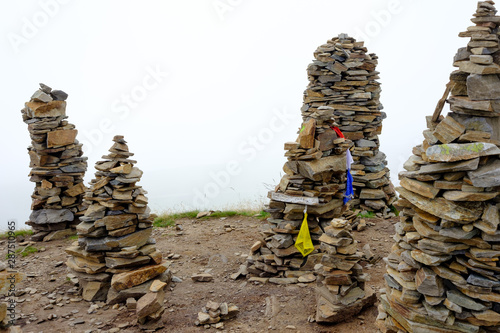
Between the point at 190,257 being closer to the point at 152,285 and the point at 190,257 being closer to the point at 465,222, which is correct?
the point at 152,285

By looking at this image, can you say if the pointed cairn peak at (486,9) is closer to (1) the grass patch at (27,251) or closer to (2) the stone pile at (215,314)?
(2) the stone pile at (215,314)

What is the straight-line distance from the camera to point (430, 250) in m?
5.19

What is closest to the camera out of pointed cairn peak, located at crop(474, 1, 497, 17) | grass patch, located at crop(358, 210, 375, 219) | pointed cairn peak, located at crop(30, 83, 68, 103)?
pointed cairn peak, located at crop(474, 1, 497, 17)

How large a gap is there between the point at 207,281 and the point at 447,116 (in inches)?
248

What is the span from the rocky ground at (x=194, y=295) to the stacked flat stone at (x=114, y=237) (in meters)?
0.50

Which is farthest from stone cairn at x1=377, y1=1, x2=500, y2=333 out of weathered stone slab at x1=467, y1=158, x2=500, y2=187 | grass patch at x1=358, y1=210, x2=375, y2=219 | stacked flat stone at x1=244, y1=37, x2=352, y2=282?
grass patch at x1=358, y1=210, x2=375, y2=219

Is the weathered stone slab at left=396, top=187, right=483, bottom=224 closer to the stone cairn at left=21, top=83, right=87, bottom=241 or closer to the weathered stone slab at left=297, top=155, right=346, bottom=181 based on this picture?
the weathered stone slab at left=297, top=155, right=346, bottom=181

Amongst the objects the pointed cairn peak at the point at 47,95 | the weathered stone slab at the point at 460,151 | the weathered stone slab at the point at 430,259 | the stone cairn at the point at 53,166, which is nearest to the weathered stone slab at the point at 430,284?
the weathered stone slab at the point at 430,259

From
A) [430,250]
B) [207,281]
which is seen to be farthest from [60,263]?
[430,250]

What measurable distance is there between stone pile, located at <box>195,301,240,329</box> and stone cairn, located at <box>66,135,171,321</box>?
1.26m

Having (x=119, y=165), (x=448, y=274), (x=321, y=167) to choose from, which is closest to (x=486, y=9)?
(x=448, y=274)

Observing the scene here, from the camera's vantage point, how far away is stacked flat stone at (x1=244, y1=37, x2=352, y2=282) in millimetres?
8734

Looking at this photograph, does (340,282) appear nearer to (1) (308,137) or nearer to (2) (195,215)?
(1) (308,137)

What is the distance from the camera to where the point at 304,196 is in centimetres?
879
